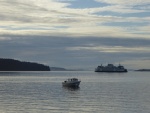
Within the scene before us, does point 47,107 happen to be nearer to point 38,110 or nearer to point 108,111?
point 38,110

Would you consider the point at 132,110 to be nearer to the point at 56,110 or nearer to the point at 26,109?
the point at 56,110

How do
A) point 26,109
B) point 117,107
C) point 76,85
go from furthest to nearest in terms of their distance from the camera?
point 76,85 < point 117,107 < point 26,109

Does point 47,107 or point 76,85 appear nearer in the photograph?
point 47,107

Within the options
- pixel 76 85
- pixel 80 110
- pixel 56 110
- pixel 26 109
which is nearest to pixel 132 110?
pixel 80 110

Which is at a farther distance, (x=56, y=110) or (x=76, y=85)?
(x=76, y=85)

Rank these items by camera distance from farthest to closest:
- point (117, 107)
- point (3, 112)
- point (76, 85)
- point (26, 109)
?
point (76, 85) → point (117, 107) → point (26, 109) → point (3, 112)

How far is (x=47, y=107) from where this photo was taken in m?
54.5

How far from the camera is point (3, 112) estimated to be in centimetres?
4834

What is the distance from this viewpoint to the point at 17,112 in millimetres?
48531

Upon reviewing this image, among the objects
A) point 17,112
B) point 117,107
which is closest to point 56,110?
point 17,112

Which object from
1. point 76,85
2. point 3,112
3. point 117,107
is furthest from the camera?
point 76,85

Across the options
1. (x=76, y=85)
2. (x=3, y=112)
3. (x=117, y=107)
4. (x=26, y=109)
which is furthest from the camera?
(x=76, y=85)

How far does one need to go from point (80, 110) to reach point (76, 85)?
206 ft

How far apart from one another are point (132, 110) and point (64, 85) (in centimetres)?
6758
